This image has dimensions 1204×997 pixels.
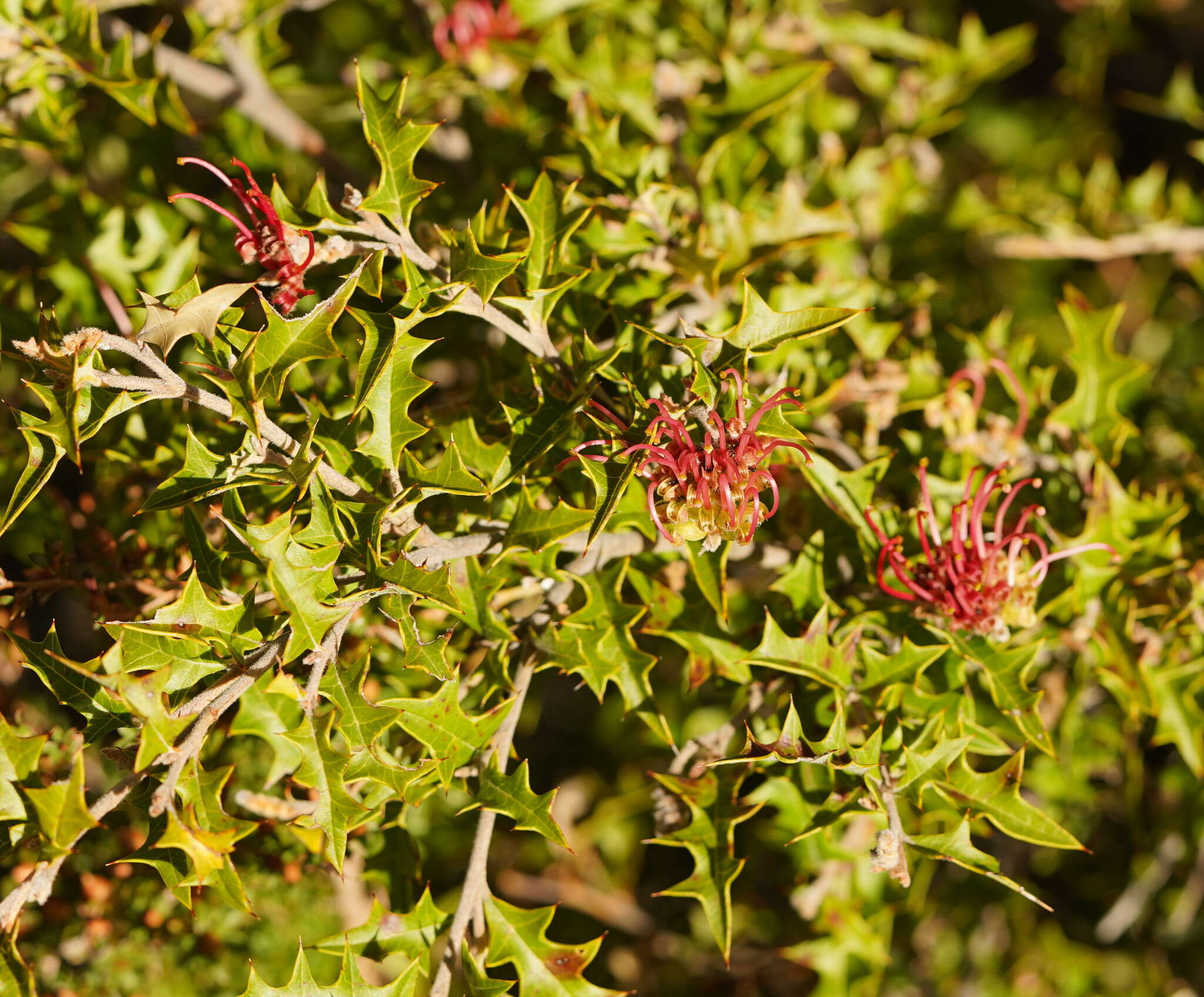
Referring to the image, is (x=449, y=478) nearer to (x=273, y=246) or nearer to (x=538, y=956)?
(x=273, y=246)

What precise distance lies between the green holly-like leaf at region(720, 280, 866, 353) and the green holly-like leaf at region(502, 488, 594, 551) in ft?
0.99

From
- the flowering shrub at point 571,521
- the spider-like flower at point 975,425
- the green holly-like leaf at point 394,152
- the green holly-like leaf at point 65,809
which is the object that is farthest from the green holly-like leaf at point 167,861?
the spider-like flower at point 975,425

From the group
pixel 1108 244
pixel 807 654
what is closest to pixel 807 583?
pixel 807 654

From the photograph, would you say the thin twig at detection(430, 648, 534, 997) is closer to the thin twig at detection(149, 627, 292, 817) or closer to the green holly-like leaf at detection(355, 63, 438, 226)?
the thin twig at detection(149, 627, 292, 817)

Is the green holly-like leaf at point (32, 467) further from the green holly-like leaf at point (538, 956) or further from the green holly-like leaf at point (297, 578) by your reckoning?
the green holly-like leaf at point (538, 956)

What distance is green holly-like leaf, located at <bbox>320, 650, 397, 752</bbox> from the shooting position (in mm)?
1071

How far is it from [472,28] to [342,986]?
1786mm

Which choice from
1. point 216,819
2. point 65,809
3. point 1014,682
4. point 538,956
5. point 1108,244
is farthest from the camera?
point 1108,244

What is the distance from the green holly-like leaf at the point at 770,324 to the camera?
1.11 meters

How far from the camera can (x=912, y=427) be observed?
1.75 metres

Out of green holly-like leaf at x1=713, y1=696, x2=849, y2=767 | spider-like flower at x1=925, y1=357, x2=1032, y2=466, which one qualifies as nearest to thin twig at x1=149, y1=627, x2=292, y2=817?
green holly-like leaf at x1=713, y1=696, x2=849, y2=767

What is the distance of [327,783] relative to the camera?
1102 millimetres

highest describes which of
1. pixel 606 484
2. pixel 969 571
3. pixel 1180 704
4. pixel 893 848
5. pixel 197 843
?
pixel 606 484

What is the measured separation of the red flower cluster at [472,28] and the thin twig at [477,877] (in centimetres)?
133
